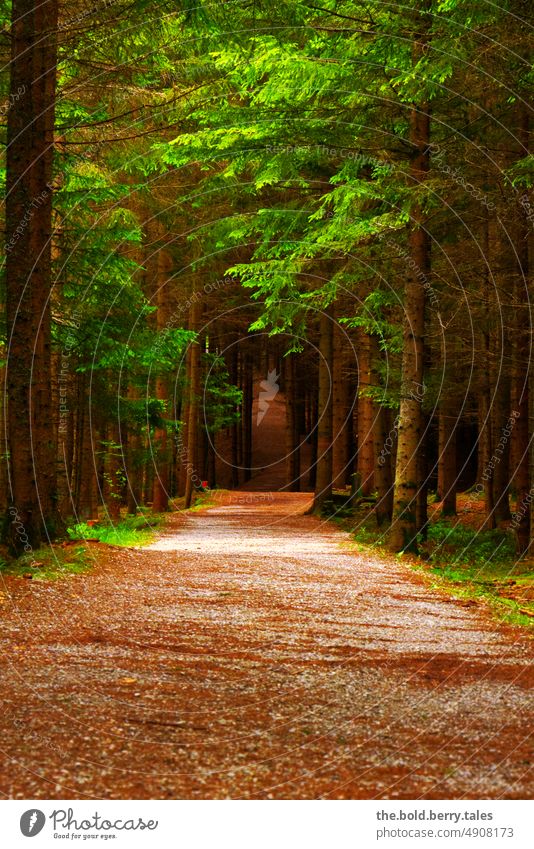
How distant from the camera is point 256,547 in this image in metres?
15.2

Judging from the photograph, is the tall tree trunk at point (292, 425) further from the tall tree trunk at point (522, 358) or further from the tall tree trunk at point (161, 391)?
the tall tree trunk at point (522, 358)

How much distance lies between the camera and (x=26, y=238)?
1068 cm

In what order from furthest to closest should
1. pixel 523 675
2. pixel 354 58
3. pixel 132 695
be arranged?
pixel 354 58
pixel 523 675
pixel 132 695

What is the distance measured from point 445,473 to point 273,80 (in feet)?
44.7

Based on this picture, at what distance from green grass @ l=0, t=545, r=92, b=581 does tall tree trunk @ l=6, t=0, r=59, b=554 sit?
309 mm

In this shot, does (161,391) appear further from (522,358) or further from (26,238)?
(26,238)

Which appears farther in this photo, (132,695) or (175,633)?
(175,633)

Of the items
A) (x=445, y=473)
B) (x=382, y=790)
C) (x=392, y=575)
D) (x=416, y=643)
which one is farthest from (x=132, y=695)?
(x=445, y=473)

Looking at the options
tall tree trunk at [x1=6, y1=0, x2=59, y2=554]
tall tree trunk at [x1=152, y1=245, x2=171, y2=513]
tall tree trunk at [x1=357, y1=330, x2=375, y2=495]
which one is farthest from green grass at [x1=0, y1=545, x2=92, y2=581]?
tall tree trunk at [x1=357, y1=330, x2=375, y2=495]

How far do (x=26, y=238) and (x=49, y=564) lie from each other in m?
4.23

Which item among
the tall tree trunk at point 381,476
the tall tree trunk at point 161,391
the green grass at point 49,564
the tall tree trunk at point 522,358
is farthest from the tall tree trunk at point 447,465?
the green grass at point 49,564

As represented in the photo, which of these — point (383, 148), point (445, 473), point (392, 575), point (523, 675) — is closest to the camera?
point (523, 675)

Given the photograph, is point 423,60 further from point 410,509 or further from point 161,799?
point 161,799

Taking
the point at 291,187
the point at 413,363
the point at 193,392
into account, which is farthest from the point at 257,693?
the point at 193,392
